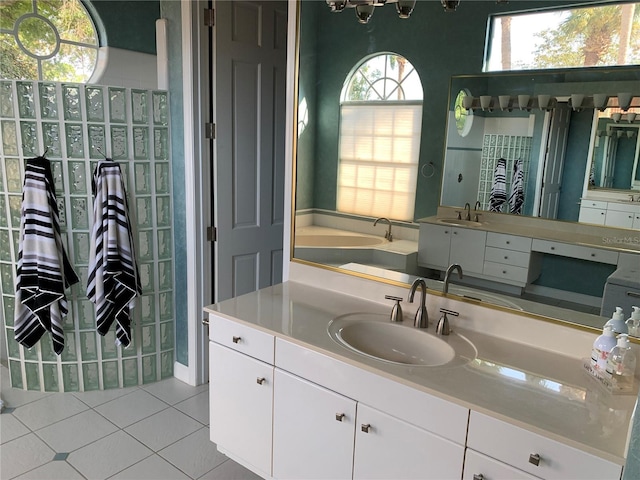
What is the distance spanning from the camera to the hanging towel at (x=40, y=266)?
8.82 ft

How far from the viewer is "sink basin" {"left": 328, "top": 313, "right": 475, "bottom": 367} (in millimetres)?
1848

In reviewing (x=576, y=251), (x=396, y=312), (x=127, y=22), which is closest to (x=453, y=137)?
(x=576, y=251)

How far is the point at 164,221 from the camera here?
312cm

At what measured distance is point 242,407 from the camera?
6.93 feet

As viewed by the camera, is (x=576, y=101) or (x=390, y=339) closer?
(x=576, y=101)

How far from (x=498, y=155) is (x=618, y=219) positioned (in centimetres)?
49

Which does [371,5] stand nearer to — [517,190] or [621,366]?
[517,190]

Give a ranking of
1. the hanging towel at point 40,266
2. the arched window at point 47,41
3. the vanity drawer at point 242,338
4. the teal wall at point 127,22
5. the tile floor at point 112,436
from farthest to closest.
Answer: the teal wall at point 127,22 < the arched window at point 47,41 < the hanging towel at point 40,266 < the tile floor at point 112,436 < the vanity drawer at point 242,338

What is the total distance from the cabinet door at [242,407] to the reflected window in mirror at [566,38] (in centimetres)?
155

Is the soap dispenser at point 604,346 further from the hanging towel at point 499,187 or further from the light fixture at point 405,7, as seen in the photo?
the light fixture at point 405,7

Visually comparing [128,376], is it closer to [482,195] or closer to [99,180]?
[99,180]

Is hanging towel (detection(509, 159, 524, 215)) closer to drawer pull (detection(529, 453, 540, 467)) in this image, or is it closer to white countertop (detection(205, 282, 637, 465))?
white countertop (detection(205, 282, 637, 465))

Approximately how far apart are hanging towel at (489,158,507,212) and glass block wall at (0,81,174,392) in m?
2.02

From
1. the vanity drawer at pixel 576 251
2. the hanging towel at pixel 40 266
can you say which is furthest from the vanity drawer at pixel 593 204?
the hanging towel at pixel 40 266
